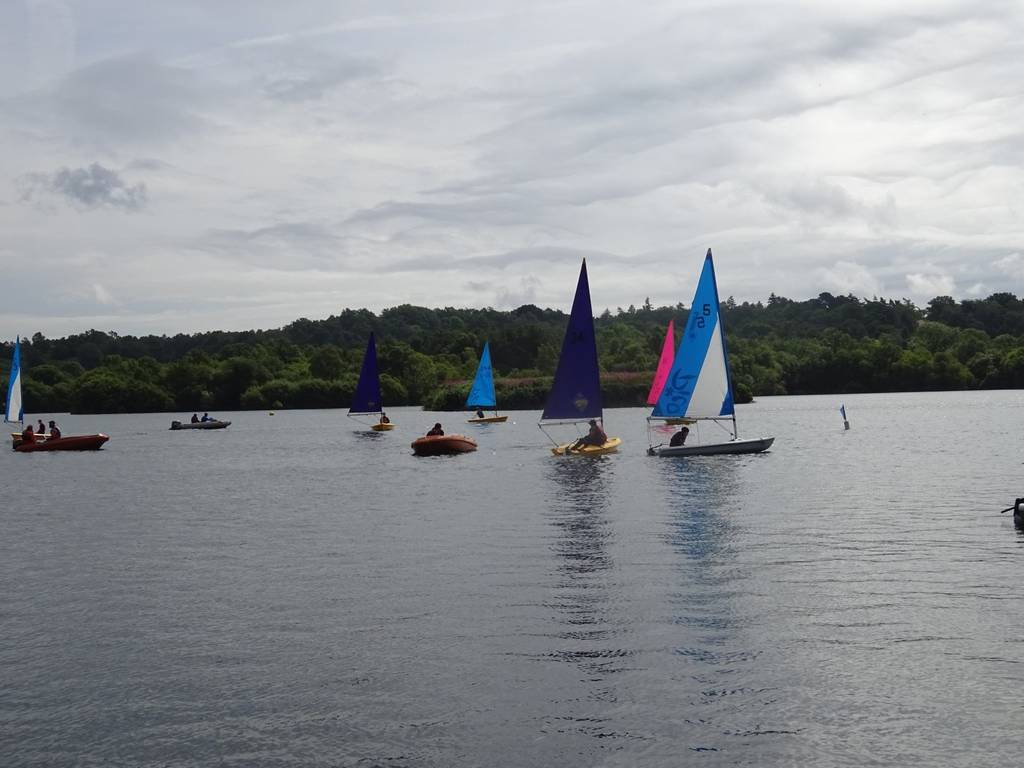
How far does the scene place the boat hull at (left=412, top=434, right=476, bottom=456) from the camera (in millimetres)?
61094

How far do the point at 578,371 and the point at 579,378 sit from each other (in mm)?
401

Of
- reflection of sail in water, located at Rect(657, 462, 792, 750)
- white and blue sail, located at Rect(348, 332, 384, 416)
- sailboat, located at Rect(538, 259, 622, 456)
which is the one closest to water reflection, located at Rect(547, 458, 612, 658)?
reflection of sail in water, located at Rect(657, 462, 792, 750)

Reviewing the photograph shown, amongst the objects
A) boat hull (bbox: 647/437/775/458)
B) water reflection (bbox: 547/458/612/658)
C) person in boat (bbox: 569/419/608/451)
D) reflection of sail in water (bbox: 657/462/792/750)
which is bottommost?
reflection of sail in water (bbox: 657/462/792/750)

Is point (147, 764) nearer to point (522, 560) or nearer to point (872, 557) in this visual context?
point (522, 560)

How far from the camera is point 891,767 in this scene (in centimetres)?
1185

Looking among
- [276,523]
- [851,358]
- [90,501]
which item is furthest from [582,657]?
[851,358]

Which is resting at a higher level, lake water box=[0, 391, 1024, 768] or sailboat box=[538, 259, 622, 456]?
sailboat box=[538, 259, 622, 456]

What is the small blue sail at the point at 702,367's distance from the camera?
5309 cm

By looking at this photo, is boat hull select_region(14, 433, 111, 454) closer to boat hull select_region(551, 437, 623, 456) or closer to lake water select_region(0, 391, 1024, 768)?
boat hull select_region(551, 437, 623, 456)

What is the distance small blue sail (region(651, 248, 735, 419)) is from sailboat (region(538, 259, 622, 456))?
12.3 feet

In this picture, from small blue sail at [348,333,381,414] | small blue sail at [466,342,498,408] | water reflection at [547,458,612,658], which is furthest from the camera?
small blue sail at [466,342,498,408]

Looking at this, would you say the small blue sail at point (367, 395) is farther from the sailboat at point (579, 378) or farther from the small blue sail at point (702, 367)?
the small blue sail at point (702, 367)

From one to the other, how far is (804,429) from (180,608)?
71806 mm

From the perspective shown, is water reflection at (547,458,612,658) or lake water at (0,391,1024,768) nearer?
lake water at (0,391,1024,768)
